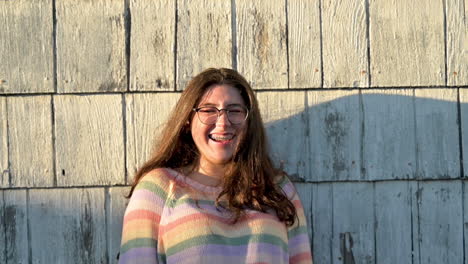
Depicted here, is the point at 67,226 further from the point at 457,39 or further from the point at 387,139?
the point at 457,39

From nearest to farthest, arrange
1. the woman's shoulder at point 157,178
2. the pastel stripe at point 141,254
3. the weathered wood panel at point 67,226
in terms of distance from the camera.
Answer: the pastel stripe at point 141,254, the woman's shoulder at point 157,178, the weathered wood panel at point 67,226

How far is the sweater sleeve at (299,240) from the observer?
2.30 metres

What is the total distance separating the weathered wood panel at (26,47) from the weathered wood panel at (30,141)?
0.06m

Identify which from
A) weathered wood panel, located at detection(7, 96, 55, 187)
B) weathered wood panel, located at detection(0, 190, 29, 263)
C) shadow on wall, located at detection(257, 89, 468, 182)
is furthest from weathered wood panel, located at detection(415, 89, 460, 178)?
weathered wood panel, located at detection(0, 190, 29, 263)

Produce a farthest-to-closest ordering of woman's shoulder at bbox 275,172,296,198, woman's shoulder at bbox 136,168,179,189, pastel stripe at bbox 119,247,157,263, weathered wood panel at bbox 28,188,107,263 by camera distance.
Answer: weathered wood panel at bbox 28,188,107,263, woman's shoulder at bbox 275,172,296,198, woman's shoulder at bbox 136,168,179,189, pastel stripe at bbox 119,247,157,263

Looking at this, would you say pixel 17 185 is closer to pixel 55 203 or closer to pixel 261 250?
pixel 55 203

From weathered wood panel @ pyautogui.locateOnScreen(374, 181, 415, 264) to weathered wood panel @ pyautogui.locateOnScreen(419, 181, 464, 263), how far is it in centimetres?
5

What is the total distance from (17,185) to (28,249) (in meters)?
0.26

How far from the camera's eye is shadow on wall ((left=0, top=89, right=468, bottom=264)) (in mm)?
2477

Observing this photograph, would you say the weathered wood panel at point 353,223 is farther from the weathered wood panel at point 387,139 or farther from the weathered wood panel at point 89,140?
the weathered wood panel at point 89,140

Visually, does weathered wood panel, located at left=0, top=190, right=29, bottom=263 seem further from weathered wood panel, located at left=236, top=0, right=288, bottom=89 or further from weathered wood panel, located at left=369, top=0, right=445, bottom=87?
weathered wood panel, located at left=369, top=0, right=445, bottom=87

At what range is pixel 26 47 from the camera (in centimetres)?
245

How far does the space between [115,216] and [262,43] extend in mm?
926

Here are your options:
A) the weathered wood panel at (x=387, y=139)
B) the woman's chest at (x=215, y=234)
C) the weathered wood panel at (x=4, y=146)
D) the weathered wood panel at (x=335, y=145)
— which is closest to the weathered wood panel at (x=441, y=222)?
the weathered wood panel at (x=387, y=139)
